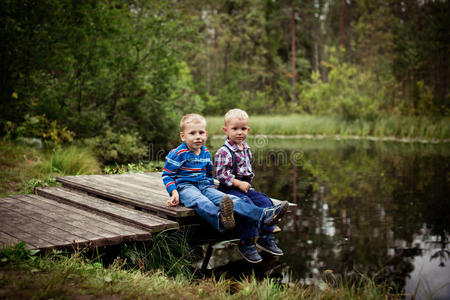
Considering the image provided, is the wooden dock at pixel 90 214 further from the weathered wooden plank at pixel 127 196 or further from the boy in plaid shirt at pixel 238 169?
the boy in plaid shirt at pixel 238 169

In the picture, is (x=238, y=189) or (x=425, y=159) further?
(x=425, y=159)

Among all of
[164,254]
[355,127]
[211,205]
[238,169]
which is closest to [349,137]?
[355,127]

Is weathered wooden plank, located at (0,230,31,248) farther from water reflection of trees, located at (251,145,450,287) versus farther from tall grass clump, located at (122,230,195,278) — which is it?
water reflection of trees, located at (251,145,450,287)

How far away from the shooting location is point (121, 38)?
1116 cm

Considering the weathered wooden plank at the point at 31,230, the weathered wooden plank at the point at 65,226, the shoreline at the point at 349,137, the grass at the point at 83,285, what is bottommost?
the shoreline at the point at 349,137

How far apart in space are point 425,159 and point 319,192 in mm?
6624

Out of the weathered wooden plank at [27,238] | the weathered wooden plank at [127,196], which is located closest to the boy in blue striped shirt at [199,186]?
the weathered wooden plank at [127,196]

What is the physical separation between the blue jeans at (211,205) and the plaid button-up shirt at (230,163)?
24cm

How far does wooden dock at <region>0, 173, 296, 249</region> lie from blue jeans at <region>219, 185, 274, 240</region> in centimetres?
51

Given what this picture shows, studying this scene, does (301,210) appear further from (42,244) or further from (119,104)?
(119,104)

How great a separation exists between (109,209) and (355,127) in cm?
2008

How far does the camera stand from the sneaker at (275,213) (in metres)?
4.17

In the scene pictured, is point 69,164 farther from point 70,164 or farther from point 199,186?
point 199,186

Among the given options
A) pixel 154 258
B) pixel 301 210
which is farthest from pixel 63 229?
pixel 301 210
